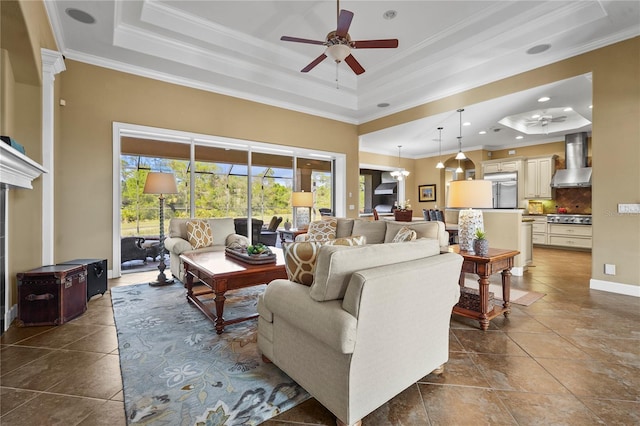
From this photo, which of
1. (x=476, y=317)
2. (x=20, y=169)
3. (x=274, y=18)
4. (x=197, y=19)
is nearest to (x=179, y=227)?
(x=20, y=169)

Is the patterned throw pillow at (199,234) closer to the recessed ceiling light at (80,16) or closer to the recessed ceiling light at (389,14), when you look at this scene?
the recessed ceiling light at (80,16)

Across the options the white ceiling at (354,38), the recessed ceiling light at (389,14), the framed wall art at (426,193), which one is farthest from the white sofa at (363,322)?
the framed wall art at (426,193)

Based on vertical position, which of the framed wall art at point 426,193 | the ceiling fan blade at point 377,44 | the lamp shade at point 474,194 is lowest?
the lamp shade at point 474,194

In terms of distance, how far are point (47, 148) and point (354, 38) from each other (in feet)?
13.9

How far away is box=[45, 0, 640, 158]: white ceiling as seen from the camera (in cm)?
360

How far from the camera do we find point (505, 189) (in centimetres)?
855

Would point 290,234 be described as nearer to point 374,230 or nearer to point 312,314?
point 374,230

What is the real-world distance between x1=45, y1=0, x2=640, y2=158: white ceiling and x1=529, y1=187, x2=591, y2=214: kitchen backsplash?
2603 mm

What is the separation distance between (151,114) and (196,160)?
0.98 meters

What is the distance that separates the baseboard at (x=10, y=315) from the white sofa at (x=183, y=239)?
1.53 metres

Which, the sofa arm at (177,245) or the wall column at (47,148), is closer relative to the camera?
the wall column at (47,148)

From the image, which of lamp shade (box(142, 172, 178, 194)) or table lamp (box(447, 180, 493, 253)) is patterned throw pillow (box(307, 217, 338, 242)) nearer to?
table lamp (box(447, 180, 493, 253))

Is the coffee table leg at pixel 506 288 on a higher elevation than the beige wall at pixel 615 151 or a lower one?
lower

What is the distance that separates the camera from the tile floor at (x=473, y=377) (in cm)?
156
